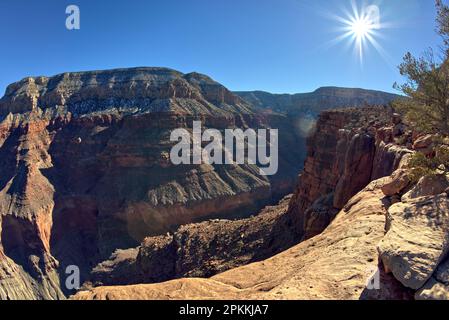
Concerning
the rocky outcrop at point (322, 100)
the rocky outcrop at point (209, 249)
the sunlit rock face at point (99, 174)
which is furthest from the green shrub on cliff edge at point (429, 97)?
the rocky outcrop at point (322, 100)

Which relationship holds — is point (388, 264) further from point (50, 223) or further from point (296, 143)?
point (296, 143)

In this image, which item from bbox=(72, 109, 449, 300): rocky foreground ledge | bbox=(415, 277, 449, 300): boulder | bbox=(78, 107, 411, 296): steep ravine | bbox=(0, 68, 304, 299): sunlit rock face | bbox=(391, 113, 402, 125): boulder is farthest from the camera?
bbox=(0, 68, 304, 299): sunlit rock face

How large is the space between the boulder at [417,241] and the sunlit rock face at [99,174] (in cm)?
4547

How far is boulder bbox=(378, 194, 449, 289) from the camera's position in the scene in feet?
21.5

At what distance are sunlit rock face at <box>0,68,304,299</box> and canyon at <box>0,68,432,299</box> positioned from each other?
0.26 metres

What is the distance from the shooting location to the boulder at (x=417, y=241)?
6547mm

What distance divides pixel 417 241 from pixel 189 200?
5253cm

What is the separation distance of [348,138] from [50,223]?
48549 mm

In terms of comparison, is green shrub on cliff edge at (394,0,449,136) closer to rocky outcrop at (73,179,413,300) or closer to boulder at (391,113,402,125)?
A: rocky outcrop at (73,179,413,300)

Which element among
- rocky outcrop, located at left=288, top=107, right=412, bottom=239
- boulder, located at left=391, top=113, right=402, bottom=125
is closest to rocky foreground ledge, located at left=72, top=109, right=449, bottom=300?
rocky outcrop, located at left=288, top=107, right=412, bottom=239

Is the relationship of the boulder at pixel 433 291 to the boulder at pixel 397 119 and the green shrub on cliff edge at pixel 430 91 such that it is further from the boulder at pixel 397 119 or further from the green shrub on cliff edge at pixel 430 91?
the boulder at pixel 397 119

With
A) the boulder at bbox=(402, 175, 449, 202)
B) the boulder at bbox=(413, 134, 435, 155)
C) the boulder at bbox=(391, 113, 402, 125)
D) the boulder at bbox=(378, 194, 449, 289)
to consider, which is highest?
the boulder at bbox=(391, 113, 402, 125)

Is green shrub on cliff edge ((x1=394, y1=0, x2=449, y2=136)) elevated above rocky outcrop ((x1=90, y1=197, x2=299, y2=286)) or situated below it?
above

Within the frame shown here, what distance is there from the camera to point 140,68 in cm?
9050
